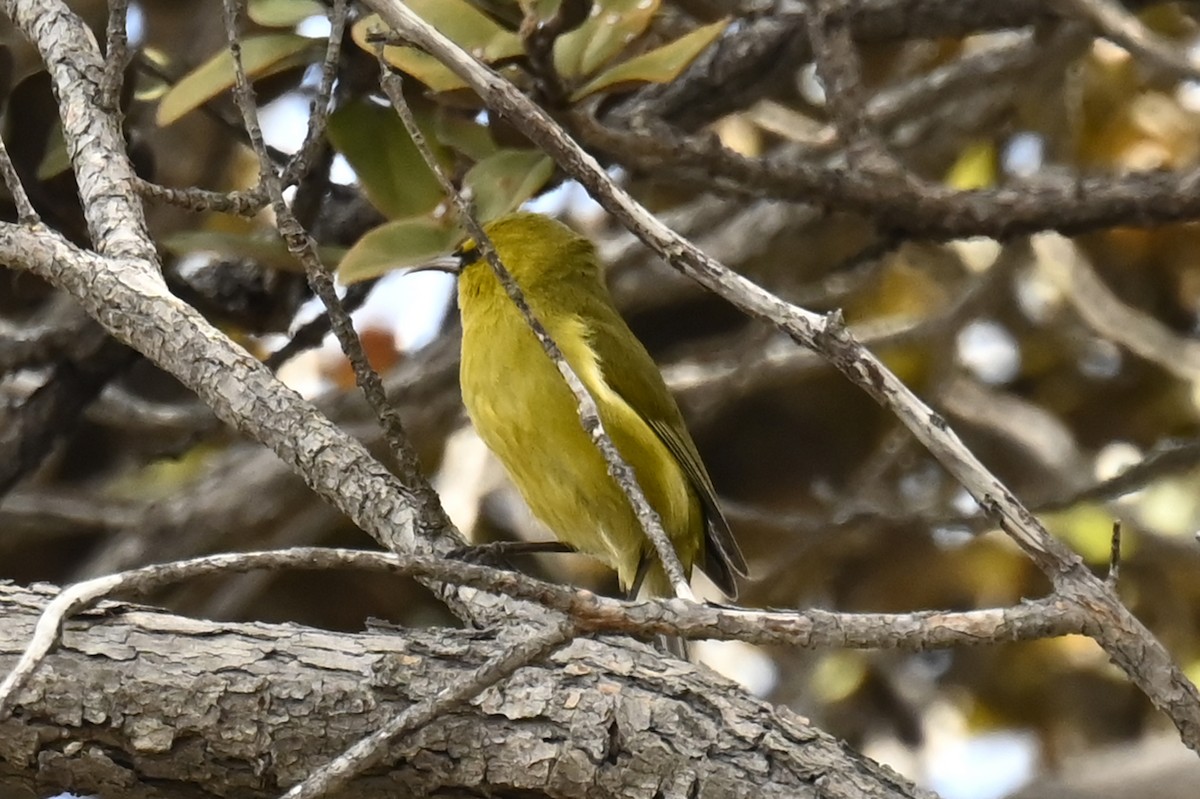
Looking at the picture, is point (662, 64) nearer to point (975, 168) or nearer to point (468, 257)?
point (468, 257)

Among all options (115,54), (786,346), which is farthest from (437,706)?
(786,346)

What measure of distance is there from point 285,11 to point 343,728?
5.37 ft

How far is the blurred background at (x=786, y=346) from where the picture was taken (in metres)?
3.36

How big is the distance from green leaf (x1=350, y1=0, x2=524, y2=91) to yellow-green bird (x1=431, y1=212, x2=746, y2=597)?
55cm

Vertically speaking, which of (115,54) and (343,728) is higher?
(115,54)

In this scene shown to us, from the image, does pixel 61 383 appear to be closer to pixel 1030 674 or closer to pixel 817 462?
pixel 817 462

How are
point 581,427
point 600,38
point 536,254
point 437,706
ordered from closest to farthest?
point 437,706, point 600,38, point 581,427, point 536,254

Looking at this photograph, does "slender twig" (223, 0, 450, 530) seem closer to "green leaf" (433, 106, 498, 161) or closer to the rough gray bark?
the rough gray bark

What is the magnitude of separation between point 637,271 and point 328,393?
1.08 m

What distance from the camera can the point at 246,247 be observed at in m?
3.14

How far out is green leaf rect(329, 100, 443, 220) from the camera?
10.5 feet

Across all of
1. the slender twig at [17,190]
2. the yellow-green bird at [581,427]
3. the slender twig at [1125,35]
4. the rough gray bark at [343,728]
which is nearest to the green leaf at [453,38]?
the yellow-green bird at [581,427]

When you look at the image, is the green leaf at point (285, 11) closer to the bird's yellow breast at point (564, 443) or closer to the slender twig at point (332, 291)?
the slender twig at point (332, 291)

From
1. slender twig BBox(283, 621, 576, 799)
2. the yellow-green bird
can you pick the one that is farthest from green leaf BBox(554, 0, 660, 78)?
slender twig BBox(283, 621, 576, 799)
